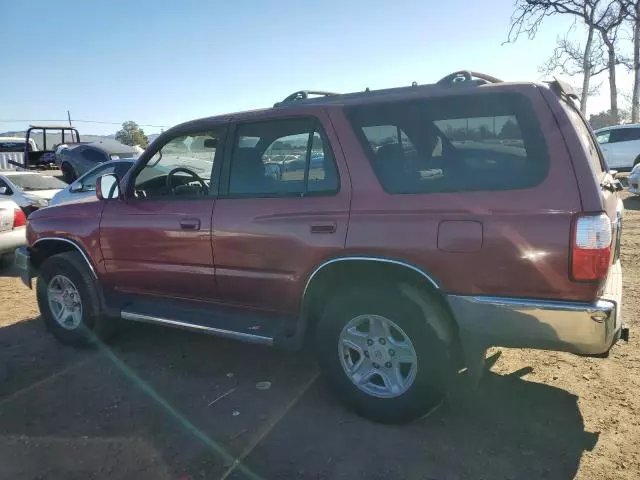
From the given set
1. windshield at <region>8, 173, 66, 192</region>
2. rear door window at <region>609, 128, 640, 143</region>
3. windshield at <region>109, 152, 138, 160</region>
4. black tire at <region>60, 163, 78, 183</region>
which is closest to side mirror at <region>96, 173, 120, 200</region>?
windshield at <region>8, 173, 66, 192</region>

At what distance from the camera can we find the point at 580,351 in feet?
8.75

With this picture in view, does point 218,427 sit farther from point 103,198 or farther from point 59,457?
point 103,198

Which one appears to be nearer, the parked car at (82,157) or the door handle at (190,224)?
the door handle at (190,224)

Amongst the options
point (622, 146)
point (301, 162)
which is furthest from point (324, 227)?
point (622, 146)

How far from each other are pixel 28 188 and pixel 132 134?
162 feet

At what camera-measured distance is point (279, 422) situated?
3.30 meters

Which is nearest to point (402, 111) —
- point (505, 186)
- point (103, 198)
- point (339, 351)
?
point (505, 186)

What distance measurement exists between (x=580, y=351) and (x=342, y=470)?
1383 mm

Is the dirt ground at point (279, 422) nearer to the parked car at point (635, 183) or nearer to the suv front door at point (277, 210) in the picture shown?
the suv front door at point (277, 210)

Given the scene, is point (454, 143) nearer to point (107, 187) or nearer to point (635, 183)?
point (107, 187)

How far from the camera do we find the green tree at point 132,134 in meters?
53.3

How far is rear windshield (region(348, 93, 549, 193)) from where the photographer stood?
2.75 meters

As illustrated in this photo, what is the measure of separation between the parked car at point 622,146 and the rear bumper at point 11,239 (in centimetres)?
1695

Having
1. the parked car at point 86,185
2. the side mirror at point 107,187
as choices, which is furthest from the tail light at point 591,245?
the parked car at point 86,185
